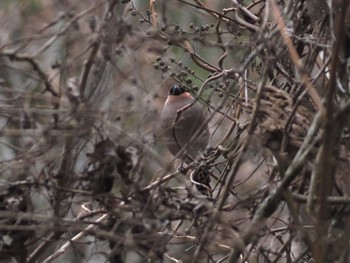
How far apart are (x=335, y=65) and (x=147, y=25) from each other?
4.52 feet

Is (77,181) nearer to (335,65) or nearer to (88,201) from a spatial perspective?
(88,201)

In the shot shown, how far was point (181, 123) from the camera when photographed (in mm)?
3574

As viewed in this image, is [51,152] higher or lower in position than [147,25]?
lower

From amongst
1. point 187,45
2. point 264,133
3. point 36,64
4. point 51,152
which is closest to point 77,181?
point 51,152

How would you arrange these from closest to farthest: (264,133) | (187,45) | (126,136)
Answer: (126,136) → (264,133) → (187,45)

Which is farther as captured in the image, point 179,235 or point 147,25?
point 147,25

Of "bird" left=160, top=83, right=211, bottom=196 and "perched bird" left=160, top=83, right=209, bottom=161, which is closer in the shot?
"bird" left=160, top=83, right=211, bottom=196

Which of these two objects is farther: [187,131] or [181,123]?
[181,123]

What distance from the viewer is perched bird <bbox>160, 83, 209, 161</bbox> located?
2669 millimetres

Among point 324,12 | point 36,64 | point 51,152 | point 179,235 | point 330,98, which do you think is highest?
point 324,12

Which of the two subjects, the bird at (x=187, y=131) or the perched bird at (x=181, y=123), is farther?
the perched bird at (x=181, y=123)

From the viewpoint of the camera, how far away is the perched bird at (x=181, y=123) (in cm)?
267

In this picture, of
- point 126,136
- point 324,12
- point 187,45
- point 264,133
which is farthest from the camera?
point 187,45

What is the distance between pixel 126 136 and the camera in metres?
2.06
